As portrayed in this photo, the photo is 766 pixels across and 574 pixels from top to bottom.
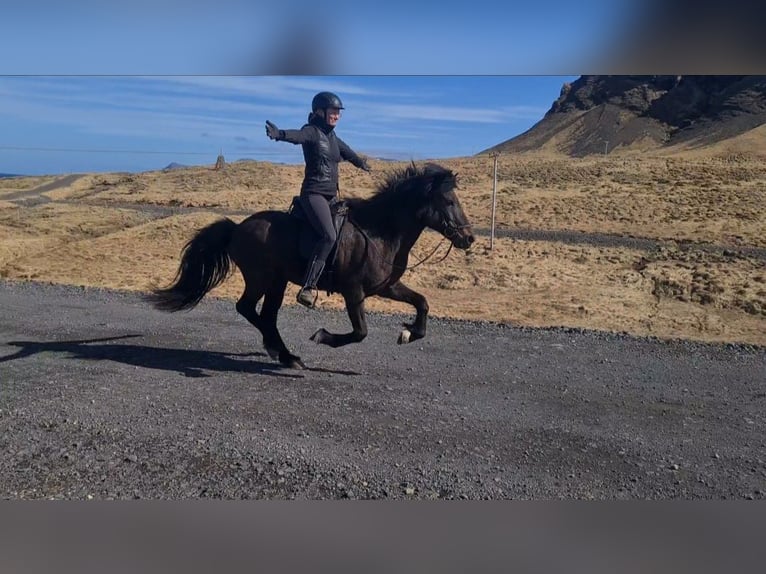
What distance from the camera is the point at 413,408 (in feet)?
13.0

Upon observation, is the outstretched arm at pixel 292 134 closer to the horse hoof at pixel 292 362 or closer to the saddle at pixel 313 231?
the saddle at pixel 313 231

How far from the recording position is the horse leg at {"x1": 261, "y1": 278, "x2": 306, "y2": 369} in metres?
4.91

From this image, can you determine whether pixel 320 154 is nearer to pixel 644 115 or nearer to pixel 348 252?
pixel 348 252

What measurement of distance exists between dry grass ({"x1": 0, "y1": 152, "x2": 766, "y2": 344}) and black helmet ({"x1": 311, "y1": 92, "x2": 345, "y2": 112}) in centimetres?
66

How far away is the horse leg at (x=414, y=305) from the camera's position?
4.68 metres

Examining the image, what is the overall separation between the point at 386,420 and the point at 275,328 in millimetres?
1528

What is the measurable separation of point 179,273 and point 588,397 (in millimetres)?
3119

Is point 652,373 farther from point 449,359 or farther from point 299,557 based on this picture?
point 299,557

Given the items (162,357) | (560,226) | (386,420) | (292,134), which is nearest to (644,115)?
(560,226)

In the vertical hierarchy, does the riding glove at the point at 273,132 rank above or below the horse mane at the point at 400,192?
above

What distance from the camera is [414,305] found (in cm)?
485

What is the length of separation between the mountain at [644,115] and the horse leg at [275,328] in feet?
6.46

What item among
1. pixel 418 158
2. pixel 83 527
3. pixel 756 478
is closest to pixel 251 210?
pixel 418 158

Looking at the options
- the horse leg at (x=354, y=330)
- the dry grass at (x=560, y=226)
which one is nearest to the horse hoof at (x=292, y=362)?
the horse leg at (x=354, y=330)
